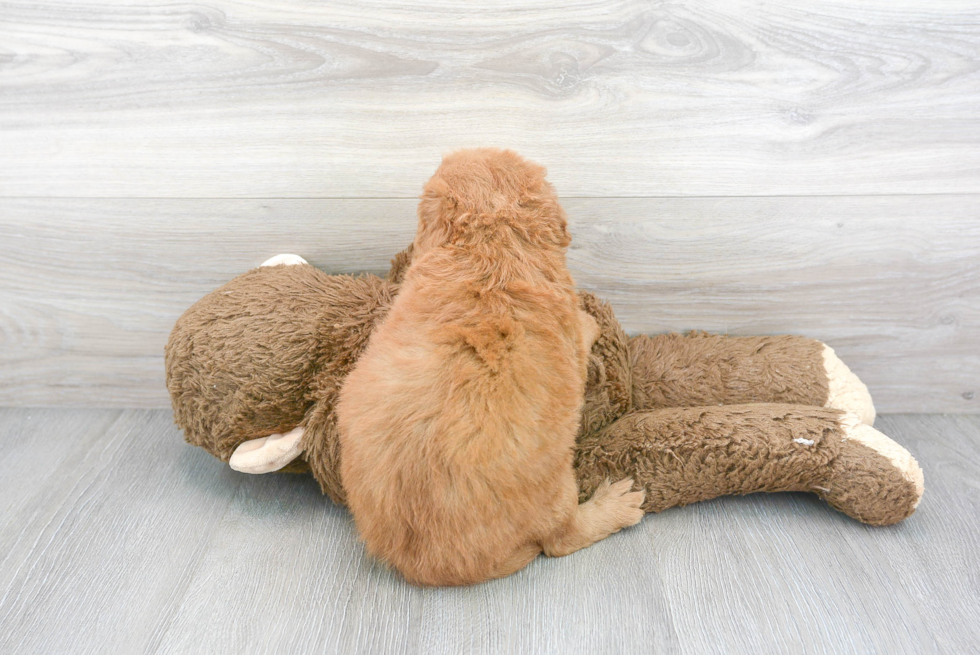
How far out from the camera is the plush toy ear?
1.00m

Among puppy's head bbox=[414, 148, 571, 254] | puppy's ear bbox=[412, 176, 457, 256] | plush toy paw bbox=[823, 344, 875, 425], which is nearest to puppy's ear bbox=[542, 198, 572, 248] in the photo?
puppy's head bbox=[414, 148, 571, 254]

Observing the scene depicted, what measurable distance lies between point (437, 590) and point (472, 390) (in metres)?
0.31

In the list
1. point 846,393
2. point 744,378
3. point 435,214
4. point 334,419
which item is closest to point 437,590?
point 334,419

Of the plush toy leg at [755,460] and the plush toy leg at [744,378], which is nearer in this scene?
the plush toy leg at [755,460]

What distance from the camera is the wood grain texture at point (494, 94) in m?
1.07

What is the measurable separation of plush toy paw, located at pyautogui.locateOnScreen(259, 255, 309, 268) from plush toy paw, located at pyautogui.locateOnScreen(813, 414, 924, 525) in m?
0.91

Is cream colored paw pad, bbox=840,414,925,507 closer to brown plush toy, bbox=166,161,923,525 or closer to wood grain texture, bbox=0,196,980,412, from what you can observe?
brown plush toy, bbox=166,161,923,525

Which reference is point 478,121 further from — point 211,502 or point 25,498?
point 25,498

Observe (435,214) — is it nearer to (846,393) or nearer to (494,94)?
(494,94)

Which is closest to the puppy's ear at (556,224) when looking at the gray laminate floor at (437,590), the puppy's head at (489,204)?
the puppy's head at (489,204)

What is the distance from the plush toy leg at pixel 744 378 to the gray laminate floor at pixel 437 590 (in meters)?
0.17

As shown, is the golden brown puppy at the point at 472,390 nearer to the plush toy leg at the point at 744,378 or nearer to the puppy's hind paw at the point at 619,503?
the puppy's hind paw at the point at 619,503

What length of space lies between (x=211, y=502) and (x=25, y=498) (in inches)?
12.4

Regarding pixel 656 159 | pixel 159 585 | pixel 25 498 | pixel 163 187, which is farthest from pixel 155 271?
pixel 656 159
